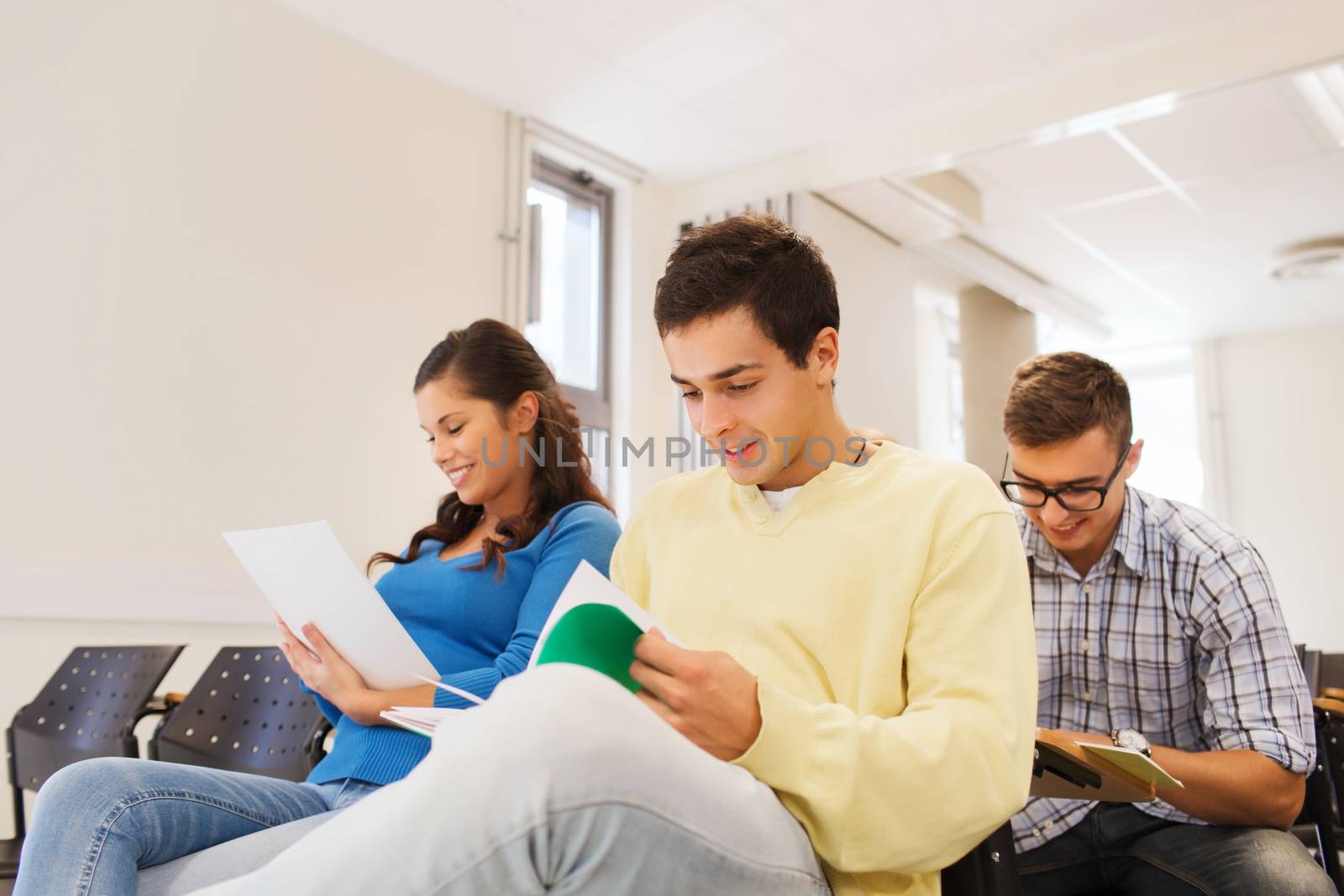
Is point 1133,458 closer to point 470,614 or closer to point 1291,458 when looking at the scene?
point 470,614

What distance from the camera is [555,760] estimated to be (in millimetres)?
814

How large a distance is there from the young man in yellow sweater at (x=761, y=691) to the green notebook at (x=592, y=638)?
1.3 inches

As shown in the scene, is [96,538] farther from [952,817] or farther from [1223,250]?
[1223,250]

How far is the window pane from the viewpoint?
4.75m

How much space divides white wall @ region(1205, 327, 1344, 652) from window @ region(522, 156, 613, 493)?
4770 millimetres

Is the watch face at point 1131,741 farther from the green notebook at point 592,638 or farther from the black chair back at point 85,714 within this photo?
the black chair back at point 85,714

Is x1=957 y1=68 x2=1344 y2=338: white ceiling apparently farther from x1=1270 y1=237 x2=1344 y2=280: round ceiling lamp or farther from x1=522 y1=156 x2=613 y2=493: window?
x1=522 y1=156 x2=613 y2=493: window

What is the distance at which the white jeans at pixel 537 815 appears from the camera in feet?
2.66

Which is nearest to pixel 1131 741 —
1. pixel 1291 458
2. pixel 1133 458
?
pixel 1133 458

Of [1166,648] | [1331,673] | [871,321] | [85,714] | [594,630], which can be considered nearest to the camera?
[594,630]

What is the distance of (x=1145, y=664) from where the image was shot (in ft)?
5.50

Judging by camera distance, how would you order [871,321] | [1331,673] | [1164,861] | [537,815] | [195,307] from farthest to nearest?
[871,321] < [195,307] < [1331,673] < [1164,861] < [537,815]

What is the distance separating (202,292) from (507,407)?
6.06 feet

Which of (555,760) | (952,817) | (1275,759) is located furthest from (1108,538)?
(555,760)
